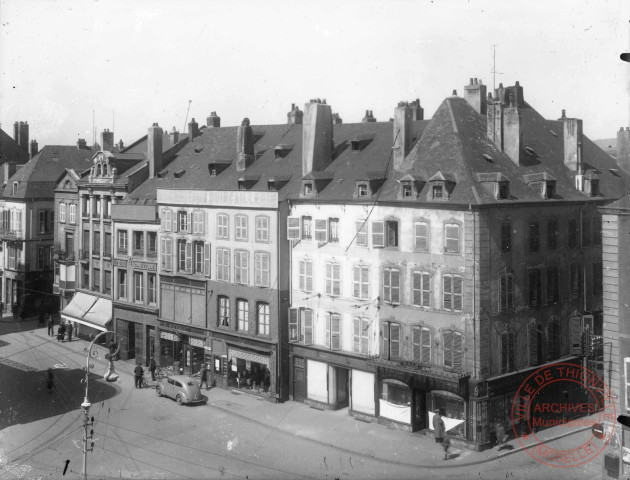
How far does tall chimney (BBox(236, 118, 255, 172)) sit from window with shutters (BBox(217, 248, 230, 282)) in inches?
236

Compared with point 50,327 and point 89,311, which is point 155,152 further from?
point 50,327

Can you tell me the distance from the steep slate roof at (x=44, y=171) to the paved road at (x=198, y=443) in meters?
26.5

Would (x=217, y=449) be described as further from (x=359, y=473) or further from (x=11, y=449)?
(x=11, y=449)

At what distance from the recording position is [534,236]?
36.7 metres

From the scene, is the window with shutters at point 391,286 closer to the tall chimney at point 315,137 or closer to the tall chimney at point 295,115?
the tall chimney at point 315,137

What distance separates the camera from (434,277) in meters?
35.2

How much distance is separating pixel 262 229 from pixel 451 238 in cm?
1215

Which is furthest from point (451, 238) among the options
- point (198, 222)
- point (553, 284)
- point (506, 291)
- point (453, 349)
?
point (198, 222)

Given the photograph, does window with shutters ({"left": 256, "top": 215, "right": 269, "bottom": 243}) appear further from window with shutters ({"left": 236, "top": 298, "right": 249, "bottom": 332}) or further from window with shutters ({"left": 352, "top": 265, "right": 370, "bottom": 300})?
window with shutters ({"left": 352, "top": 265, "right": 370, "bottom": 300})

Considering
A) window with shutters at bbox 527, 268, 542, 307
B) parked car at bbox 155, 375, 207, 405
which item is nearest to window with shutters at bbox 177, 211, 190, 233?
parked car at bbox 155, 375, 207, 405

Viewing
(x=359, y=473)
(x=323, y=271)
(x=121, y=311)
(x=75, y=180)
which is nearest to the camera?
(x=359, y=473)

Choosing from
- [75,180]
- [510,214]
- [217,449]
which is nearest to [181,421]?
[217,449]

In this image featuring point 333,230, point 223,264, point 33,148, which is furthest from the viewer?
point 33,148

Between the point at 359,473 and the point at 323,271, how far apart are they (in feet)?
40.4
